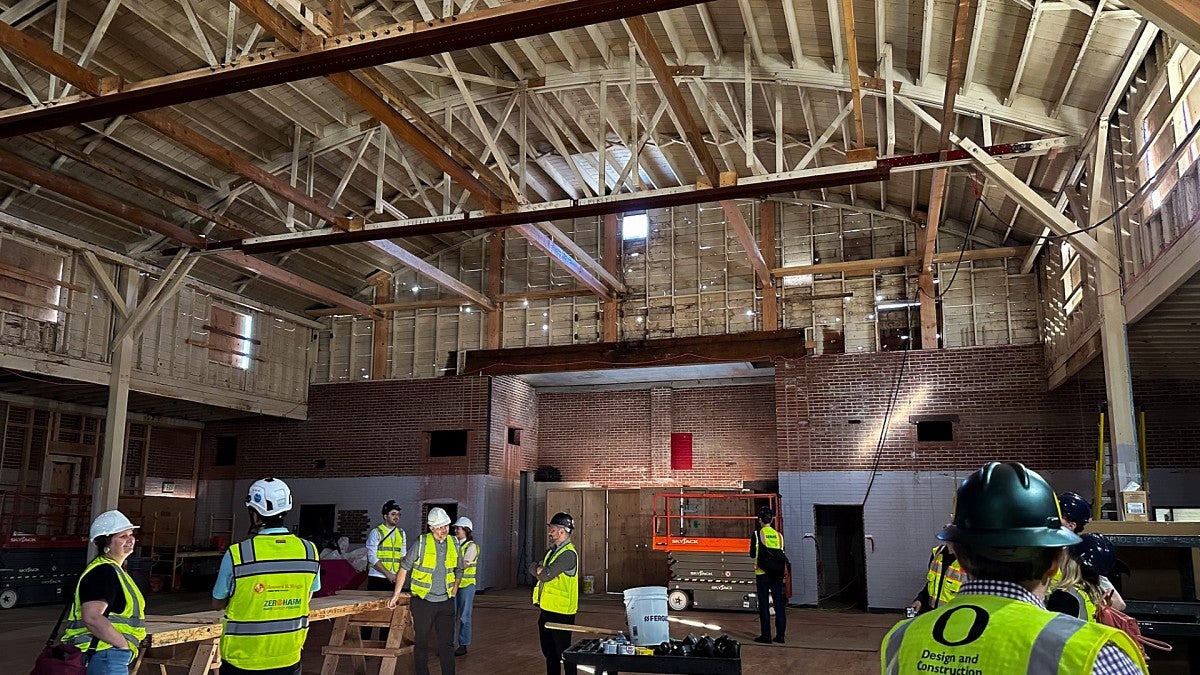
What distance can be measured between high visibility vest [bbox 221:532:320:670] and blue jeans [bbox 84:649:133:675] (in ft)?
2.96

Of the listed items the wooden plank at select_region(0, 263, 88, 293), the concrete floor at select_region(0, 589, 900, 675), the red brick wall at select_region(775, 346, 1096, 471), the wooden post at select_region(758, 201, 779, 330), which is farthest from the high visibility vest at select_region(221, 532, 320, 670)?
the wooden post at select_region(758, 201, 779, 330)

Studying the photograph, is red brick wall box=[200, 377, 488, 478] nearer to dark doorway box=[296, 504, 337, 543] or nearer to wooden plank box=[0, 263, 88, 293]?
dark doorway box=[296, 504, 337, 543]

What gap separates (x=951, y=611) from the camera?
1.87 meters

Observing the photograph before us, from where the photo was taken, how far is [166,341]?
17156mm

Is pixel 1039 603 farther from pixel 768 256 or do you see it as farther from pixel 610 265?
pixel 610 265

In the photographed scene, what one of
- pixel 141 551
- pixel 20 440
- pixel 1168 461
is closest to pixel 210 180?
pixel 20 440

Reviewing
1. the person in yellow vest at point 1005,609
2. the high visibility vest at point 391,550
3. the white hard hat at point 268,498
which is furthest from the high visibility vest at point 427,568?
the person in yellow vest at point 1005,609

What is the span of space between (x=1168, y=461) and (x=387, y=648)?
13698mm

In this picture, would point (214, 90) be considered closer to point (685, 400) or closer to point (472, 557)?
point (472, 557)

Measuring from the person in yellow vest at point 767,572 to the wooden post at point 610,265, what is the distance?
7.75m

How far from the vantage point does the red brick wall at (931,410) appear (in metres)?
15.7

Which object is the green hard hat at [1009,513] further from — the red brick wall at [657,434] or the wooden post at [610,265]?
the red brick wall at [657,434]

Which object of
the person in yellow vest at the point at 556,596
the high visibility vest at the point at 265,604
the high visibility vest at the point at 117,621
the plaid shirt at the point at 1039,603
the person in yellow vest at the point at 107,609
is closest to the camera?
the plaid shirt at the point at 1039,603

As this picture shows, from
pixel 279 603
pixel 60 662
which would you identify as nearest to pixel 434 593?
pixel 279 603
